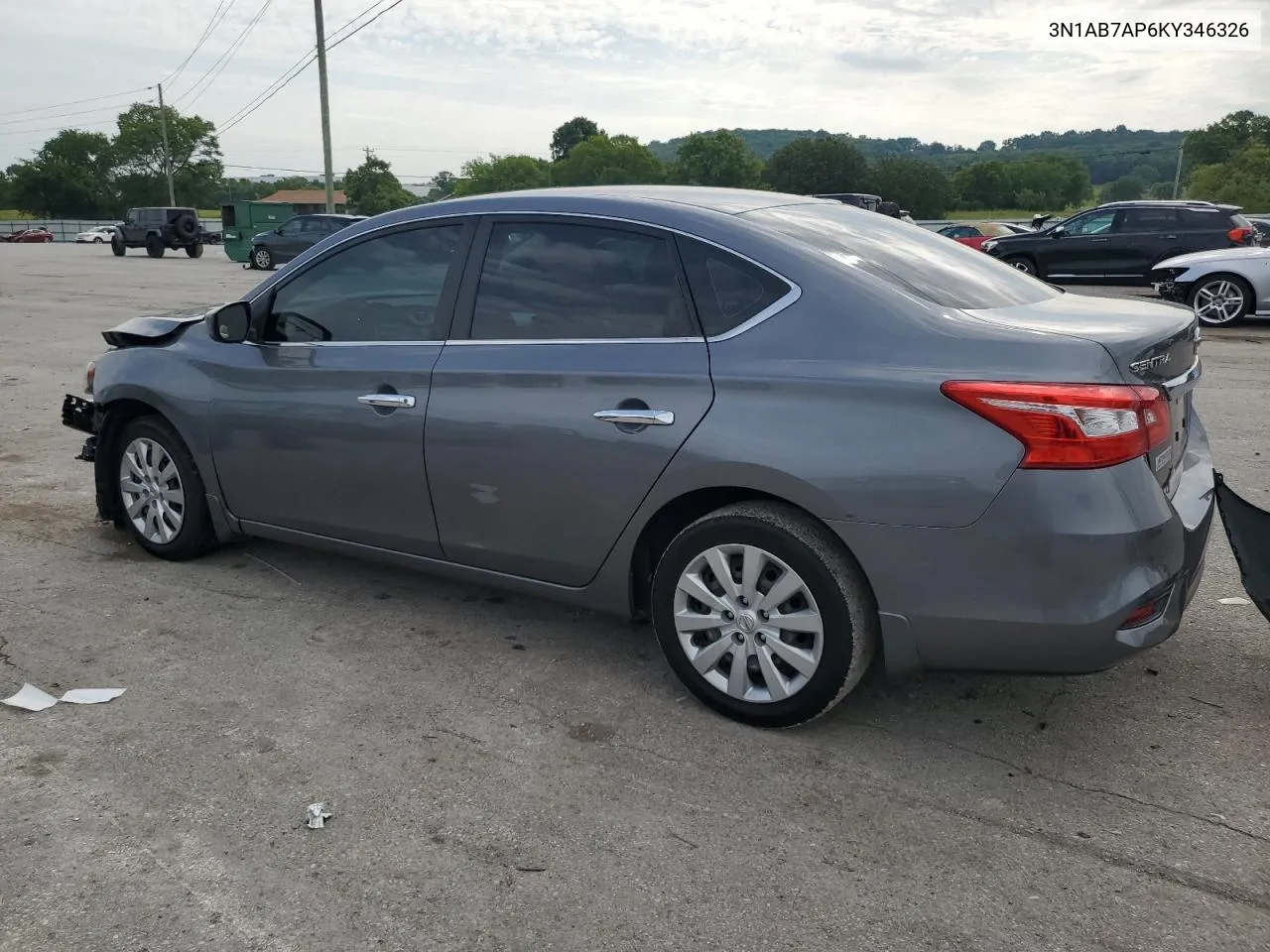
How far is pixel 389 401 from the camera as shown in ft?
13.4

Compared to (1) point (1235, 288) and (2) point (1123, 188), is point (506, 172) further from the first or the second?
(1) point (1235, 288)

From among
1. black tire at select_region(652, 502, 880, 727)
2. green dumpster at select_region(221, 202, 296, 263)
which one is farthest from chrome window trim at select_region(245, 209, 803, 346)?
green dumpster at select_region(221, 202, 296, 263)

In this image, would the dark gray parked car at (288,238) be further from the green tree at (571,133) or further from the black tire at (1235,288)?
the green tree at (571,133)

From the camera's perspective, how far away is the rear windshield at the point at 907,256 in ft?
11.4

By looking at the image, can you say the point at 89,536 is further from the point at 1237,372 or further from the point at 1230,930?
the point at 1237,372

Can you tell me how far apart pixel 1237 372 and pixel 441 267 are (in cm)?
894

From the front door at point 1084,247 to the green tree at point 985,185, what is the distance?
305ft

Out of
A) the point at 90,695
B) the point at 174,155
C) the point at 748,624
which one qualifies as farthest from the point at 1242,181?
the point at 174,155

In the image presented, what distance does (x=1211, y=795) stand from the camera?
10.00 ft

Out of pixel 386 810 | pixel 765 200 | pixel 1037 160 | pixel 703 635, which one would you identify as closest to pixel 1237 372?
pixel 765 200

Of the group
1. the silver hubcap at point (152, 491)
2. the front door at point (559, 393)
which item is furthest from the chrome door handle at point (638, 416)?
the silver hubcap at point (152, 491)

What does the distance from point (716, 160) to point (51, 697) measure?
126824 mm

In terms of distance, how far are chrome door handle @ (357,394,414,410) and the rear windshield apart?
143 centimetres

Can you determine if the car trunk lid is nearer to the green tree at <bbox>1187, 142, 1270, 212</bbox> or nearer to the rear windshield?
the rear windshield
